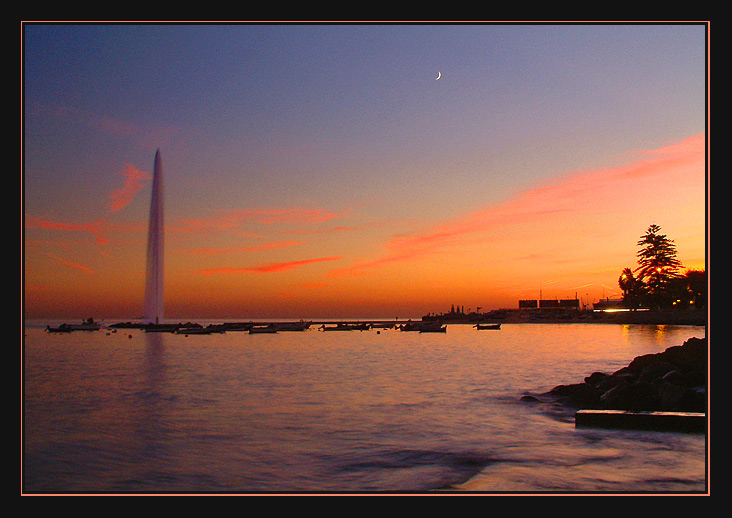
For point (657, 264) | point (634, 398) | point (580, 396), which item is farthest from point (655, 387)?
point (657, 264)

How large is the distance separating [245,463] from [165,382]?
22.8 m

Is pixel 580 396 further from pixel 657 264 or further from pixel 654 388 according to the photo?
pixel 657 264

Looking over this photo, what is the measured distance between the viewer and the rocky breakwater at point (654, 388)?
17.5 meters

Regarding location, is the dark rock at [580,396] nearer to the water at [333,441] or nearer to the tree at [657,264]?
the water at [333,441]

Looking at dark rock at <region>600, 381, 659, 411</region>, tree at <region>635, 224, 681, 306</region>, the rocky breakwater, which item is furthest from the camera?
tree at <region>635, 224, 681, 306</region>

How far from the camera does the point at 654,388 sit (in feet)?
60.3

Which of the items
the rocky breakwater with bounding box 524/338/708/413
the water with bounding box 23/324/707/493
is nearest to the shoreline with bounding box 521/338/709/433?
the rocky breakwater with bounding box 524/338/708/413

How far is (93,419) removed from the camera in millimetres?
23031

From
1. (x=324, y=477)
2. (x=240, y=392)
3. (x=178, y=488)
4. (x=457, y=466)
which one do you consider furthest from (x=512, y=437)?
(x=240, y=392)

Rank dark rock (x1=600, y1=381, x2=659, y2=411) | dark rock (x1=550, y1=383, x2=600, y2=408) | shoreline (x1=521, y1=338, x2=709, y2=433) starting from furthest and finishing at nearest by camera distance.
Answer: dark rock (x1=550, y1=383, x2=600, y2=408), dark rock (x1=600, y1=381, x2=659, y2=411), shoreline (x1=521, y1=338, x2=709, y2=433)

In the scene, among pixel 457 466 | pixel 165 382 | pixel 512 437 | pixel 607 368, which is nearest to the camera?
pixel 457 466

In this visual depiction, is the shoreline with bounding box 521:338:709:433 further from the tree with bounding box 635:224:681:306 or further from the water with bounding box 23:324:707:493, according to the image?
the tree with bounding box 635:224:681:306

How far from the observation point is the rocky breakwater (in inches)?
690
